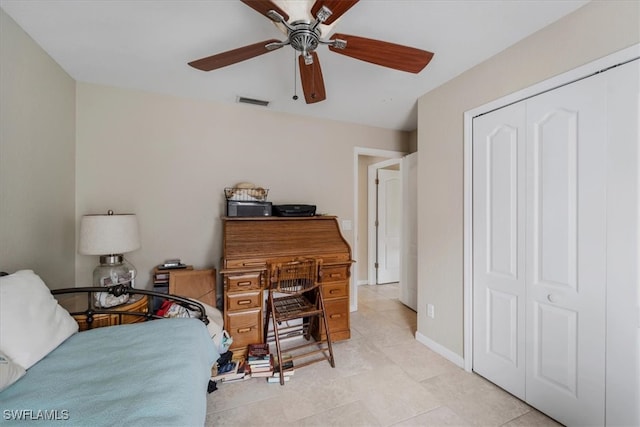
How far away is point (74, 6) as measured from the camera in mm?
1471

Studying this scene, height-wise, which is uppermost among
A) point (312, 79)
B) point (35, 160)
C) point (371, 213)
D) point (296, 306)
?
point (312, 79)

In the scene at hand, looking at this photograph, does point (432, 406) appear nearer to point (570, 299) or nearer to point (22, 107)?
point (570, 299)

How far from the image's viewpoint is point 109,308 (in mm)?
1790

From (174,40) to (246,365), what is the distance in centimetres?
244

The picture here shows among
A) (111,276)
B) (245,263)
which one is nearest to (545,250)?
(245,263)

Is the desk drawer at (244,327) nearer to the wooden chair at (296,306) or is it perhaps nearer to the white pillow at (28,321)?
the wooden chair at (296,306)

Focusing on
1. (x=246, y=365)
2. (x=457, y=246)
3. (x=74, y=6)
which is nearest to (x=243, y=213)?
(x=246, y=365)

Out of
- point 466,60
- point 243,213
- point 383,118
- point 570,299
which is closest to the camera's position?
point 570,299

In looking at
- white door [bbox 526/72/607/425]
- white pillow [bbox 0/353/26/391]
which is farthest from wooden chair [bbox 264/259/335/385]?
white door [bbox 526/72/607/425]

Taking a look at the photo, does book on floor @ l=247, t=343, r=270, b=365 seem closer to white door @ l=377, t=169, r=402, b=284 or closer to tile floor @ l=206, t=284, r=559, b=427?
tile floor @ l=206, t=284, r=559, b=427

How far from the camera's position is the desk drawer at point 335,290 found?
8.45 ft

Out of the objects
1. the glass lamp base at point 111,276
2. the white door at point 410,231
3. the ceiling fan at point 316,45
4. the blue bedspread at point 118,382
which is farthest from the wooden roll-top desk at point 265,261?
the ceiling fan at point 316,45

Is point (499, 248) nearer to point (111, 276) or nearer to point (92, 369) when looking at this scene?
point (92, 369)

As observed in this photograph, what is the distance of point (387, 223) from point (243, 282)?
302cm
